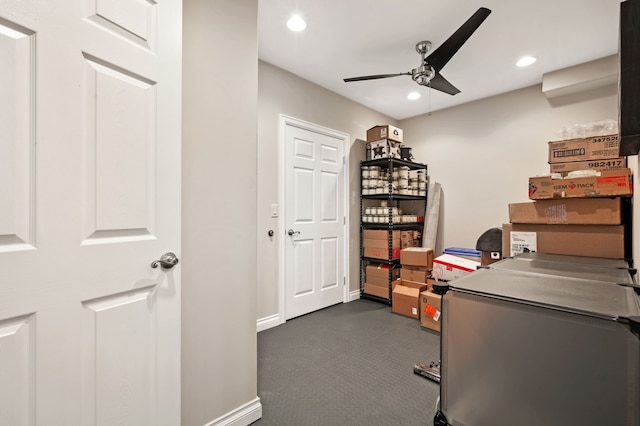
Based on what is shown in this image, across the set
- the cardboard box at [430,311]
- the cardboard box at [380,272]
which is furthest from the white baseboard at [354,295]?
the cardboard box at [430,311]

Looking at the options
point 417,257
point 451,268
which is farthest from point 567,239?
point 417,257

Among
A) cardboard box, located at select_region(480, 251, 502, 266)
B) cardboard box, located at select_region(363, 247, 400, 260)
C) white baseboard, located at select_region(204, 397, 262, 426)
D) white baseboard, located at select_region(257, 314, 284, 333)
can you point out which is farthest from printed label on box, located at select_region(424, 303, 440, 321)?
white baseboard, located at select_region(204, 397, 262, 426)

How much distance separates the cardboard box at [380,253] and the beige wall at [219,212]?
2.35m

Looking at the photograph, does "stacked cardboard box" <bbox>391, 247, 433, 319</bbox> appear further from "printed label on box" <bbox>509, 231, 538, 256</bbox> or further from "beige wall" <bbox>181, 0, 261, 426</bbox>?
"beige wall" <bbox>181, 0, 261, 426</bbox>

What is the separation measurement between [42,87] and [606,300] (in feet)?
5.80

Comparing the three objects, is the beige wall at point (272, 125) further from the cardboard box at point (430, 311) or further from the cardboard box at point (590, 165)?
the cardboard box at point (590, 165)

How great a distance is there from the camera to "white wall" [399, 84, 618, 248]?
3.21m

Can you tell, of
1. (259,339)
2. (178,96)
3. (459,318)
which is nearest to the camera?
(459,318)

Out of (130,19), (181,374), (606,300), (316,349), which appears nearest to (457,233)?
(316,349)

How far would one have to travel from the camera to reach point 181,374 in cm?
131

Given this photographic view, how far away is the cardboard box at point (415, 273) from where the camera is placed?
331cm

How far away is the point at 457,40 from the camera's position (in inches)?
79.6

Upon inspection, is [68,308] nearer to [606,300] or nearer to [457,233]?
[606,300]

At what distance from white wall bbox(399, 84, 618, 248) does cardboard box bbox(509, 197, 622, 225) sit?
1.64 metres
